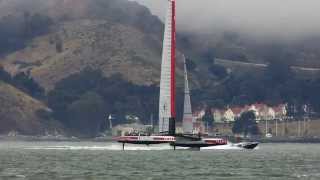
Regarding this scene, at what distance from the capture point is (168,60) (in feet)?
651

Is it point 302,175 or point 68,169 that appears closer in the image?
point 302,175

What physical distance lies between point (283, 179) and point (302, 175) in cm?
704

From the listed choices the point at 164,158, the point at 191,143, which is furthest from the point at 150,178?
the point at 191,143

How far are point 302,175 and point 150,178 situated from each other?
18081mm

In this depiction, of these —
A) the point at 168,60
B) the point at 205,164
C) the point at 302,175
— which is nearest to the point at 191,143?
the point at 168,60

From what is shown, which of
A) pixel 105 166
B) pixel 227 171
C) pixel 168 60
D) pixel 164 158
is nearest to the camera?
pixel 227 171

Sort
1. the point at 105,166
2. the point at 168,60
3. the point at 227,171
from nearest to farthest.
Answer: the point at 227,171, the point at 105,166, the point at 168,60

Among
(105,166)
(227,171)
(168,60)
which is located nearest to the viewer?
(227,171)

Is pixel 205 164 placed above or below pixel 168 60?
below

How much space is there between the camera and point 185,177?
11200 cm

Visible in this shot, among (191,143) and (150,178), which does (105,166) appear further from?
(191,143)

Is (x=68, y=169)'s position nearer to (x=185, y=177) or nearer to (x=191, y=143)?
(x=185, y=177)

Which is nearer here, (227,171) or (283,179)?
(283,179)

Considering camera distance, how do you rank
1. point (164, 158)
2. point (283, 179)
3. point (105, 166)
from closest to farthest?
point (283, 179), point (105, 166), point (164, 158)
